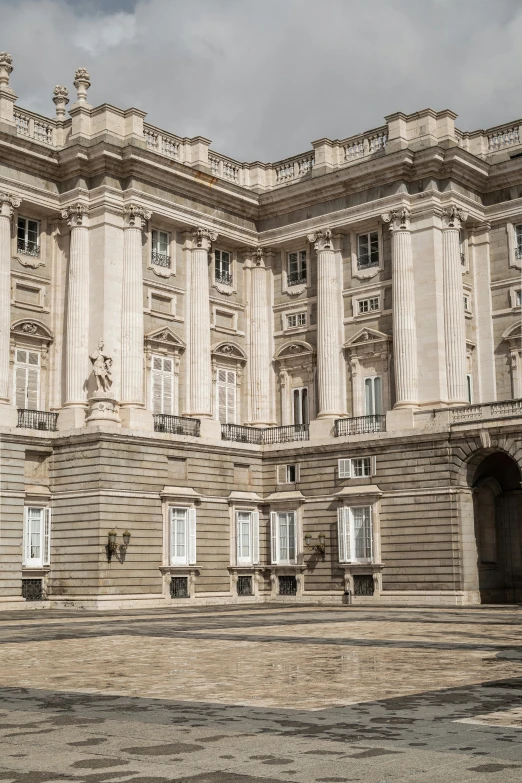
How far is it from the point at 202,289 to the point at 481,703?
3698cm

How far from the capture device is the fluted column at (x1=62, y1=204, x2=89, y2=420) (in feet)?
141

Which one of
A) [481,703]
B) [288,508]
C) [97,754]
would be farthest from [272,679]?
[288,508]

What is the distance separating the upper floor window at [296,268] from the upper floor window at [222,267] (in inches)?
111

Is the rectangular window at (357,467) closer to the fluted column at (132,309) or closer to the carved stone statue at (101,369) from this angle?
the fluted column at (132,309)

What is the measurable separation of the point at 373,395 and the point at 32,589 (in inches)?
649

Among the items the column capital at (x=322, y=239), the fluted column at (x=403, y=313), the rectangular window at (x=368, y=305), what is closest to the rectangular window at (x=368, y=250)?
the column capital at (x=322, y=239)

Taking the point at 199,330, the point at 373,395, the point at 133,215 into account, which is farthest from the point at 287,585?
the point at 133,215

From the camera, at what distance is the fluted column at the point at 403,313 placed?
145ft

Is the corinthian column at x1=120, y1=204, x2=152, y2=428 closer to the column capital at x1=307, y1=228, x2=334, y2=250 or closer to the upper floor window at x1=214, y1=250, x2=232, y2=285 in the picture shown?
the upper floor window at x1=214, y1=250, x2=232, y2=285

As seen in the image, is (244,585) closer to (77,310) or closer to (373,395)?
A: (373,395)

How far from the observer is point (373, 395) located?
4638 centimetres

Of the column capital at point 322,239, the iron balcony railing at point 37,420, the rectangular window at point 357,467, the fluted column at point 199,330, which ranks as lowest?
the rectangular window at point 357,467

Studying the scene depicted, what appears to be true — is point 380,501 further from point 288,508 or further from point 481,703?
point 481,703

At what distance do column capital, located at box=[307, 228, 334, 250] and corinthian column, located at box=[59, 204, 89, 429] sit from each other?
10606mm
